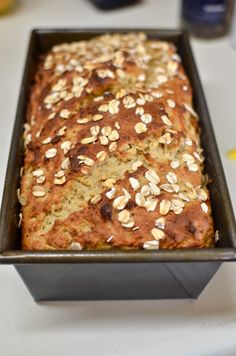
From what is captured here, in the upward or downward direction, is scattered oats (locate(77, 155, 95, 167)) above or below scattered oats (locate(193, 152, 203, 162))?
above

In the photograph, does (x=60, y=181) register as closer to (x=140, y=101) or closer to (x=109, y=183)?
(x=109, y=183)

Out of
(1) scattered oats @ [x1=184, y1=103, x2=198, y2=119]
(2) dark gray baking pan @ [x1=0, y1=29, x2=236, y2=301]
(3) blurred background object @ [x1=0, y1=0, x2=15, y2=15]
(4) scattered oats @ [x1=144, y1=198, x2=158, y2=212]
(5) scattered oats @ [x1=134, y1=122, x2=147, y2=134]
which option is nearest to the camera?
(2) dark gray baking pan @ [x1=0, y1=29, x2=236, y2=301]

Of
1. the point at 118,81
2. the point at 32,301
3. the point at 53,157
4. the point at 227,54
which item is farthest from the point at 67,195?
the point at 227,54

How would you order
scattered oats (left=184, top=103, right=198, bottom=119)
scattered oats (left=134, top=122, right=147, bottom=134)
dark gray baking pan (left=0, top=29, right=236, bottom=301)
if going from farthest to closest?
scattered oats (left=184, top=103, right=198, bottom=119) → scattered oats (left=134, top=122, right=147, bottom=134) → dark gray baking pan (left=0, top=29, right=236, bottom=301)

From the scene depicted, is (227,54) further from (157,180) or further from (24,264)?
(24,264)

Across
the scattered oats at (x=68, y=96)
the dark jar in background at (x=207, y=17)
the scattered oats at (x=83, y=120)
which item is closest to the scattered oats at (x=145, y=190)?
the scattered oats at (x=83, y=120)

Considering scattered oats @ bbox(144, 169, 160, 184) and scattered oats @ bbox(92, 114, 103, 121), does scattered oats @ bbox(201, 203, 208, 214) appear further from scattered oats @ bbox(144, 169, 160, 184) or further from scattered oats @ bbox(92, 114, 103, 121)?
scattered oats @ bbox(92, 114, 103, 121)

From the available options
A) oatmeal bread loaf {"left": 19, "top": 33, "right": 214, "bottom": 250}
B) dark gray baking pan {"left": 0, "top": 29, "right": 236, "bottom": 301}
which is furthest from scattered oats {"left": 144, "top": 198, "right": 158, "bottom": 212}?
dark gray baking pan {"left": 0, "top": 29, "right": 236, "bottom": 301}
